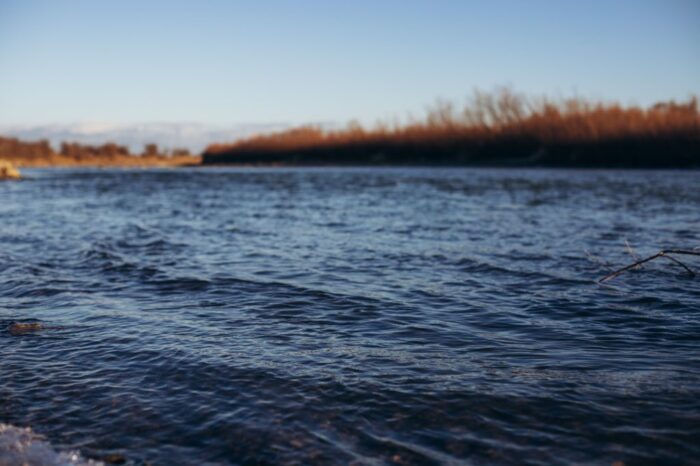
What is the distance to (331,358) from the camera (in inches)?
183

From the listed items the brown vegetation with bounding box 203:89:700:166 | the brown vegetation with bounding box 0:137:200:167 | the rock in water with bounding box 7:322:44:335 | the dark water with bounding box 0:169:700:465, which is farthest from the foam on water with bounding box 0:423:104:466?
the brown vegetation with bounding box 0:137:200:167

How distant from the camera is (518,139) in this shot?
4366 centimetres

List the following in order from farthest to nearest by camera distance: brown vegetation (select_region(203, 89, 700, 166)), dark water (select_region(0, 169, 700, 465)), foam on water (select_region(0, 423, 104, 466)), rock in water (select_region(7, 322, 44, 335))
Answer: brown vegetation (select_region(203, 89, 700, 166)) → rock in water (select_region(7, 322, 44, 335)) → dark water (select_region(0, 169, 700, 465)) → foam on water (select_region(0, 423, 104, 466))

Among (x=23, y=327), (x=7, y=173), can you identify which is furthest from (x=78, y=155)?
(x=23, y=327)

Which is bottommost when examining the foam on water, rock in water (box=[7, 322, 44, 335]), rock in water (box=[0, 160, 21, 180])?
Answer: the foam on water

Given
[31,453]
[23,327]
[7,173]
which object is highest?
[7,173]

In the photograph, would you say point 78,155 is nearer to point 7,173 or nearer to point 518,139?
point 7,173

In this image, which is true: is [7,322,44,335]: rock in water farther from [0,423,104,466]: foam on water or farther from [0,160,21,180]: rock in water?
[0,160,21,180]: rock in water

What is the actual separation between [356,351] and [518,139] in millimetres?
41393

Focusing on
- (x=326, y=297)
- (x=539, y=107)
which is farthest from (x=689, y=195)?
(x=539, y=107)

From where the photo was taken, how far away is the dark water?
3.38 meters

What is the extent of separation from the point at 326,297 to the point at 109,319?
7.26ft

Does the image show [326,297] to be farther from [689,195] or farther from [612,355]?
[689,195]

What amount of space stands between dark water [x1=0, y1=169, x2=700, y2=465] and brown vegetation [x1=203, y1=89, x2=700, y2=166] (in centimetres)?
2598
